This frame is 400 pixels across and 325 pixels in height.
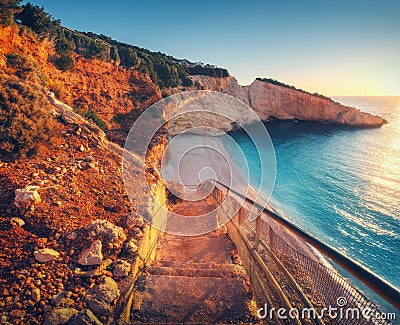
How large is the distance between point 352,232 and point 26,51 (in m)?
19.4

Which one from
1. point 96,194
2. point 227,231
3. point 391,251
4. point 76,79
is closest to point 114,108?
point 76,79

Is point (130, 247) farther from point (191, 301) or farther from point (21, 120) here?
point (21, 120)

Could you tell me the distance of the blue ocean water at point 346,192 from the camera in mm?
11344

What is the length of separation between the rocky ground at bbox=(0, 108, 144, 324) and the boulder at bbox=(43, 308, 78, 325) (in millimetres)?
10

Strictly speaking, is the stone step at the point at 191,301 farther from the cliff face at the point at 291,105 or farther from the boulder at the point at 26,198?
the cliff face at the point at 291,105

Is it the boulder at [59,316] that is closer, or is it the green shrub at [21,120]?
the boulder at [59,316]

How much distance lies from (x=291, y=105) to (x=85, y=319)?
2054 inches

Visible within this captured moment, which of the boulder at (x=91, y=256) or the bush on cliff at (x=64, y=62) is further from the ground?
the bush on cliff at (x=64, y=62)

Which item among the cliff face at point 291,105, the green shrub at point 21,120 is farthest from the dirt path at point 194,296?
the cliff face at point 291,105

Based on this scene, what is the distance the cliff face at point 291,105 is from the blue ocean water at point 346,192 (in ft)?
50.1

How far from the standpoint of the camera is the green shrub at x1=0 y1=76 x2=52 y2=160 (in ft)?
17.9

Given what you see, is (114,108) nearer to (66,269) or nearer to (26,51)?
(26,51)

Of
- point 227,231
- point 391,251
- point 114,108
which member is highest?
point 114,108

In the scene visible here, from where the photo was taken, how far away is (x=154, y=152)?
13438 millimetres
